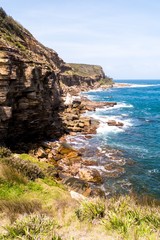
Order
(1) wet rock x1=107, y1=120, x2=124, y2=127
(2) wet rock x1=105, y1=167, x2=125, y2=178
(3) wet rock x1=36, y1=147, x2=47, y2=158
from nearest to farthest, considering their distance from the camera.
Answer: (2) wet rock x1=105, y1=167, x2=125, y2=178
(3) wet rock x1=36, y1=147, x2=47, y2=158
(1) wet rock x1=107, y1=120, x2=124, y2=127

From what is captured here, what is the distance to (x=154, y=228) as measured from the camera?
8930 millimetres

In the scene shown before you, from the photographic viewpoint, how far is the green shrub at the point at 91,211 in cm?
979

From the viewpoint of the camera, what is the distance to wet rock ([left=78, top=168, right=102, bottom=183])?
24.9 metres

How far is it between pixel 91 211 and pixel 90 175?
1584 cm

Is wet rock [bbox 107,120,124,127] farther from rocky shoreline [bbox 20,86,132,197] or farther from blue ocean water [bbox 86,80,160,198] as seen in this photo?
rocky shoreline [bbox 20,86,132,197]

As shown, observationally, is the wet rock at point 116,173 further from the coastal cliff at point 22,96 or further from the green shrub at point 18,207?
the green shrub at point 18,207

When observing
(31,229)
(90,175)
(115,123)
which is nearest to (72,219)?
(31,229)

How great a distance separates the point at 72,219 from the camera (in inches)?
389

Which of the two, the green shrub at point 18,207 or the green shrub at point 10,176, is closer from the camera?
the green shrub at point 18,207

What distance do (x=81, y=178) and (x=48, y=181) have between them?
1040 cm

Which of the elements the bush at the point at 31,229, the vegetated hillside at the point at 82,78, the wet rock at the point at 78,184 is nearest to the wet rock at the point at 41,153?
the wet rock at the point at 78,184

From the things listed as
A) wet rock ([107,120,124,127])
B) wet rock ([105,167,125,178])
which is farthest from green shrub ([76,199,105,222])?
wet rock ([107,120,124,127])

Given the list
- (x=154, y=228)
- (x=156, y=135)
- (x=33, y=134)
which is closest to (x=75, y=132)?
(x=33, y=134)

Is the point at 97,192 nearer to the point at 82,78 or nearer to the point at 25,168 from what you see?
the point at 25,168
